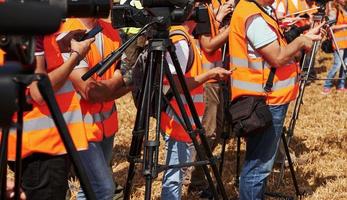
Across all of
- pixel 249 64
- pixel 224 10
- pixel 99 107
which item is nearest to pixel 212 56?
pixel 224 10

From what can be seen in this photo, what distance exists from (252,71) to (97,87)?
42.6 inches

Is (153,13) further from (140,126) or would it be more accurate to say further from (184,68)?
(184,68)

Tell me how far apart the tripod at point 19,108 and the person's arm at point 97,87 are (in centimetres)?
107

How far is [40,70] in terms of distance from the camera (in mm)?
2328

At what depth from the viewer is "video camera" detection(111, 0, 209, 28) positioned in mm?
2627

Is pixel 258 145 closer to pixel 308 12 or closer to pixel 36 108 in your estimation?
pixel 308 12

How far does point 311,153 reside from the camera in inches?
217

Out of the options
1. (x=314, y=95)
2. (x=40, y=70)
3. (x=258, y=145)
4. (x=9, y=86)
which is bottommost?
(x=314, y=95)

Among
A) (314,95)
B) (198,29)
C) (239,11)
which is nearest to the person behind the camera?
(239,11)

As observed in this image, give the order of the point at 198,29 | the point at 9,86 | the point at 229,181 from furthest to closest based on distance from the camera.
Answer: the point at 229,181, the point at 198,29, the point at 9,86

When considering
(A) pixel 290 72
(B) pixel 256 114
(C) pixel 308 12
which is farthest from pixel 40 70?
(C) pixel 308 12

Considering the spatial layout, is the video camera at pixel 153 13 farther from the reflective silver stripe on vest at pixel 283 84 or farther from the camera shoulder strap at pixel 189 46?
the reflective silver stripe on vest at pixel 283 84

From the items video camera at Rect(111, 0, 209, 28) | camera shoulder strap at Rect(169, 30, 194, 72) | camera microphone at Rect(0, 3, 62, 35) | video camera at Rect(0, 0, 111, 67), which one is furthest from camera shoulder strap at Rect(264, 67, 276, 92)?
camera microphone at Rect(0, 3, 62, 35)

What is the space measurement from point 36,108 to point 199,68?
125 centimetres
